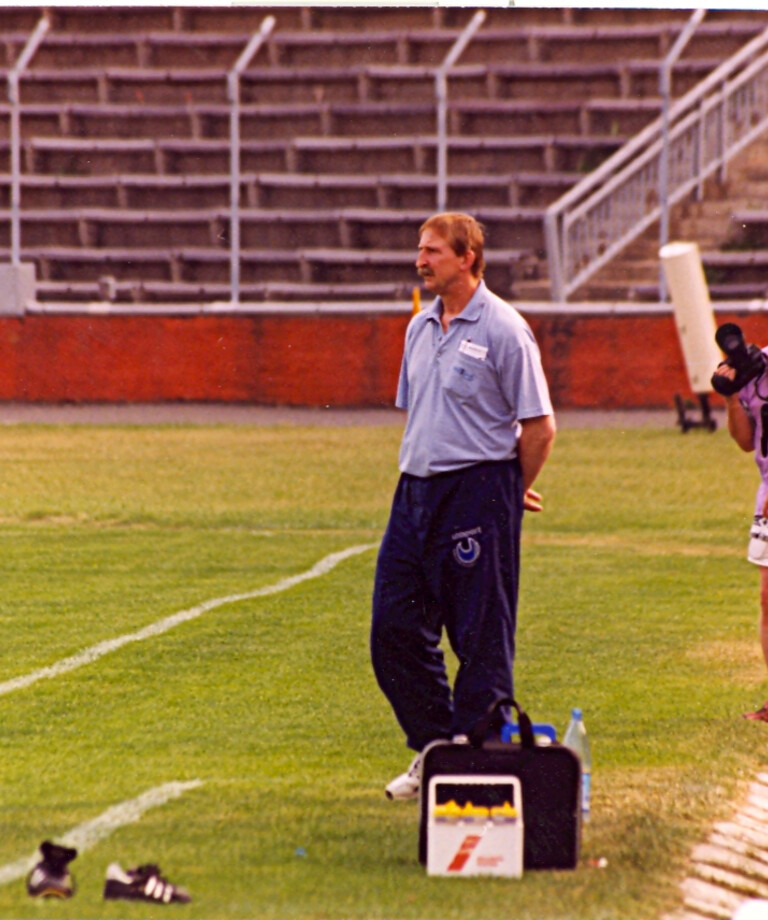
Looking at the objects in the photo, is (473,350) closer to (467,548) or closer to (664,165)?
(467,548)

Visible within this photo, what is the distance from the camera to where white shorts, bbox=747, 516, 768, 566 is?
6395 millimetres

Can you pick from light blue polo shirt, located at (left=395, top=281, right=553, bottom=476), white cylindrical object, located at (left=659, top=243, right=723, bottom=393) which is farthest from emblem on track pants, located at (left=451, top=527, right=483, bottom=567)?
white cylindrical object, located at (left=659, top=243, right=723, bottom=393)

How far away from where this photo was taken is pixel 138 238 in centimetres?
2655

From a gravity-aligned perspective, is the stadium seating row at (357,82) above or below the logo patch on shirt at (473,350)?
above

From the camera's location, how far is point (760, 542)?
21.1 ft

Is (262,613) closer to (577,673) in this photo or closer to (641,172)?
(577,673)

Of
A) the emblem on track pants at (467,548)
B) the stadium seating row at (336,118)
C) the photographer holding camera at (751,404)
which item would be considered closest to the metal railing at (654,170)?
the stadium seating row at (336,118)

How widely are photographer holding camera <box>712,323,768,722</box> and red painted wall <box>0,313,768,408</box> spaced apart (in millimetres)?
14519

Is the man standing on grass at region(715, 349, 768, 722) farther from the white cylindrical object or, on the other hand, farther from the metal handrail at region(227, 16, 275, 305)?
the metal handrail at region(227, 16, 275, 305)

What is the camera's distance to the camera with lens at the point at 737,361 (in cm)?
603

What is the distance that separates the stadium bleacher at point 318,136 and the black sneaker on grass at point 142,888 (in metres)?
20.4

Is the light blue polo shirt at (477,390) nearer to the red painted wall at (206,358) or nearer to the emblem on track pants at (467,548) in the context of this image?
the emblem on track pants at (467,548)

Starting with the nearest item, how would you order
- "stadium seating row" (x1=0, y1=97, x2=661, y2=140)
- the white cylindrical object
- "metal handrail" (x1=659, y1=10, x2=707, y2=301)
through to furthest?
the white cylindrical object → "metal handrail" (x1=659, y1=10, x2=707, y2=301) → "stadium seating row" (x1=0, y1=97, x2=661, y2=140)

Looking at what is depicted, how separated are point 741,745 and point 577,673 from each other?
1401mm
